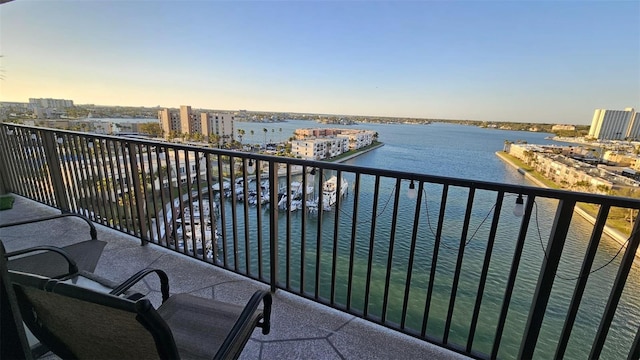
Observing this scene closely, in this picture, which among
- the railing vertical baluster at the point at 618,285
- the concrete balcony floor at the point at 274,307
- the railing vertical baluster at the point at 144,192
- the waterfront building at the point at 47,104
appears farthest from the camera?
the waterfront building at the point at 47,104

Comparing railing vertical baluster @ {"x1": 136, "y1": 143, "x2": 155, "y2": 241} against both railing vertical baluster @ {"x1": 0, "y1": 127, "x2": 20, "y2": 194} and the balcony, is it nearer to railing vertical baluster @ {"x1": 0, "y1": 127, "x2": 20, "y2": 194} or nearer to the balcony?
the balcony

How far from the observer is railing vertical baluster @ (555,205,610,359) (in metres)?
1.17

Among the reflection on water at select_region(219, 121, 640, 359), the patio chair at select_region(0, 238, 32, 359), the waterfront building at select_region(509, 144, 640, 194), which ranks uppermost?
the patio chair at select_region(0, 238, 32, 359)

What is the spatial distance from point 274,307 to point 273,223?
59 cm

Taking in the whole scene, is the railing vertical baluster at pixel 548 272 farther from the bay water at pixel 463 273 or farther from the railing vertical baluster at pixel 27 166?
the bay water at pixel 463 273

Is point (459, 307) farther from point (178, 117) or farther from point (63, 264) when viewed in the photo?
point (178, 117)

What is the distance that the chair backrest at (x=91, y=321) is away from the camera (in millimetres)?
617

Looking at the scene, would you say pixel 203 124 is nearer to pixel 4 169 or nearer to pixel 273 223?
pixel 4 169

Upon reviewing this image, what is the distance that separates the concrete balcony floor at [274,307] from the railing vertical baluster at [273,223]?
135 mm

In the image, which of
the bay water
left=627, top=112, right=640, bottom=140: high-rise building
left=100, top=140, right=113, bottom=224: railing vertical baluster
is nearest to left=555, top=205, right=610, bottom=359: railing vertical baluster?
left=100, top=140, right=113, bottom=224: railing vertical baluster

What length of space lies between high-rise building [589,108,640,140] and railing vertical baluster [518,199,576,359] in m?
17.7

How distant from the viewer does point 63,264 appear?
1.43 meters

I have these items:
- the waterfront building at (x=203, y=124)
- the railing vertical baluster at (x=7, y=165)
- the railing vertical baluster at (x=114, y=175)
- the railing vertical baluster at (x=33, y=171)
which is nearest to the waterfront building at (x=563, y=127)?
the waterfront building at (x=203, y=124)

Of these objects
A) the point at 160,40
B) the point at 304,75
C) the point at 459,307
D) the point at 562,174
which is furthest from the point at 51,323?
the point at 562,174
